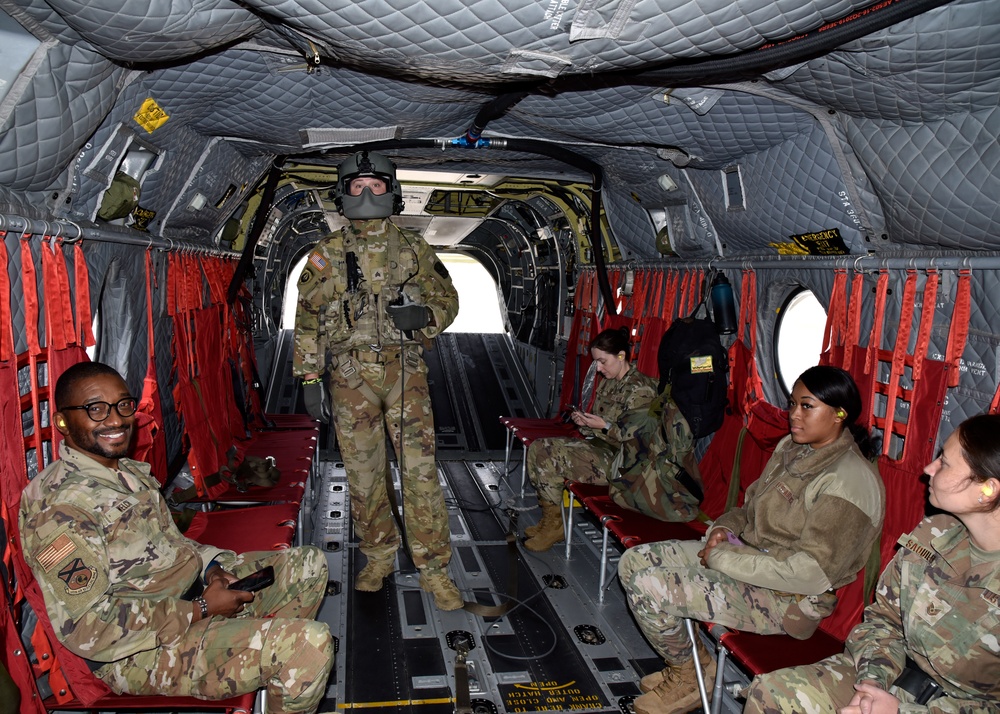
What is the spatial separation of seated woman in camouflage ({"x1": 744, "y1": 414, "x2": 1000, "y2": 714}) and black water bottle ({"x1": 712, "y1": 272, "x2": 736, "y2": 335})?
2516 mm

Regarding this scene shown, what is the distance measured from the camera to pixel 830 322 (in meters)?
3.82

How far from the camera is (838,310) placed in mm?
3736

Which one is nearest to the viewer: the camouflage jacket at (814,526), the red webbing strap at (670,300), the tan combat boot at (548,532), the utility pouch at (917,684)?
the utility pouch at (917,684)

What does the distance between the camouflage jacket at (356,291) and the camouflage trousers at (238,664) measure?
6.48ft

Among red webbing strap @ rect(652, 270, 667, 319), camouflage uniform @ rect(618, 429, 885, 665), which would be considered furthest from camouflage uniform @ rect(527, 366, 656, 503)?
camouflage uniform @ rect(618, 429, 885, 665)

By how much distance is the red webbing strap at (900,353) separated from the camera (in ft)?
10.6

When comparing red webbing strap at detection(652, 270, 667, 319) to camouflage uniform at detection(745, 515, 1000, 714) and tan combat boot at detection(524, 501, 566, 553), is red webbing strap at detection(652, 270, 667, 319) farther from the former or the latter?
camouflage uniform at detection(745, 515, 1000, 714)

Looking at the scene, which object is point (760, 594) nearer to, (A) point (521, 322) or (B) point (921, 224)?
(B) point (921, 224)

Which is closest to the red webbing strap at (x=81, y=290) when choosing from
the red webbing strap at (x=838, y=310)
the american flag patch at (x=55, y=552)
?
the american flag patch at (x=55, y=552)

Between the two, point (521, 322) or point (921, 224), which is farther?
point (521, 322)

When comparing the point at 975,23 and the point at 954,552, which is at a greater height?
the point at 975,23

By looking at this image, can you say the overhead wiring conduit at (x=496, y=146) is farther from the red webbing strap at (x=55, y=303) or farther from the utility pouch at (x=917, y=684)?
the utility pouch at (x=917, y=684)

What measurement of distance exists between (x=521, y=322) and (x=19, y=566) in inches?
352

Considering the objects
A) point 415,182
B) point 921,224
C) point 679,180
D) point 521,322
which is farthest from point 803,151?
point 521,322
